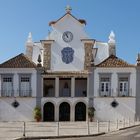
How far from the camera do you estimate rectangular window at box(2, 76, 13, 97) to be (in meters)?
48.4

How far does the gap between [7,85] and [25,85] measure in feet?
6.97

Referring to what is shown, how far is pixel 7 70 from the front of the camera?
4881 cm

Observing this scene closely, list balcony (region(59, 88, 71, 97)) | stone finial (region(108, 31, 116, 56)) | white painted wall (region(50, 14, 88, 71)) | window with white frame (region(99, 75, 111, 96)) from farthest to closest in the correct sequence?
1. stone finial (region(108, 31, 116, 56))
2. white painted wall (region(50, 14, 88, 71))
3. balcony (region(59, 88, 71, 97))
4. window with white frame (region(99, 75, 111, 96))

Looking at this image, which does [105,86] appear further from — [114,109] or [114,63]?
[114,63]

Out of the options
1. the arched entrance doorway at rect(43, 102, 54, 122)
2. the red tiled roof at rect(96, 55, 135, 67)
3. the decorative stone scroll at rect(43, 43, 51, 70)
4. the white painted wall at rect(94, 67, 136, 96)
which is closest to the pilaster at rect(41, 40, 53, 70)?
the decorative stone scroll at rect(43, 43, 51, 70)

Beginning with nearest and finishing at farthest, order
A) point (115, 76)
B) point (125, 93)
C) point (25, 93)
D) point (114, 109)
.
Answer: point (114, 109)
point (125, 93)
point (115, 76)
point (25, 93)

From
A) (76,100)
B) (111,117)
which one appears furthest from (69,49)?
(111,117)

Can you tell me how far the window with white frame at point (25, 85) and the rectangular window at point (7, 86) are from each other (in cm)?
117

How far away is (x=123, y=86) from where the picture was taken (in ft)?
157

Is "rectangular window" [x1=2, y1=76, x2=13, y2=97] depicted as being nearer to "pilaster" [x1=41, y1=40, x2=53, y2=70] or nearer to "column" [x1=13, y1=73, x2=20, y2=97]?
"column" [x1=13, y1=73, x2=20, y2=97]

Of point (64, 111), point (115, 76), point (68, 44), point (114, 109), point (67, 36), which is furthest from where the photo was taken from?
point (67, 36)

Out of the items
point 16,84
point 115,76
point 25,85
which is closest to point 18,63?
point 16,84

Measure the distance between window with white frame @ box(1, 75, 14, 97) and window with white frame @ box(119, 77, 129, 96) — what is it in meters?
12.6

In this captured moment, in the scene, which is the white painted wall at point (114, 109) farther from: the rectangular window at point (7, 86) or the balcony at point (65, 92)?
the rectangular window at point (7, 86)
